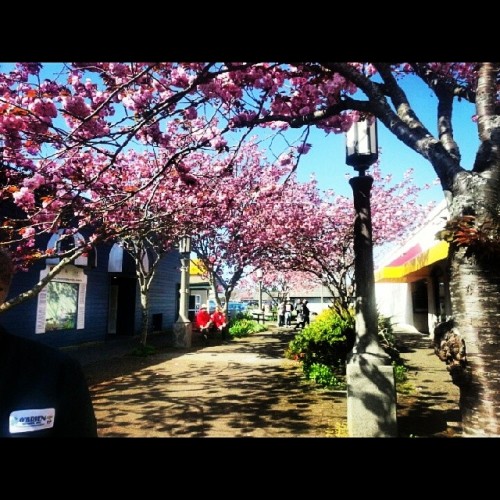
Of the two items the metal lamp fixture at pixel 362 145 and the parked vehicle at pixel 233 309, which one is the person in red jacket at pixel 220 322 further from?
the metal lamp fixture at pixel 362 145

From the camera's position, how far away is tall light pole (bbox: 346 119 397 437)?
16.0 ft

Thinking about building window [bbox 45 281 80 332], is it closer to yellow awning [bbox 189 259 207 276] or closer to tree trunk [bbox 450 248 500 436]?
yellow awning [bbox 189 259 207 276]

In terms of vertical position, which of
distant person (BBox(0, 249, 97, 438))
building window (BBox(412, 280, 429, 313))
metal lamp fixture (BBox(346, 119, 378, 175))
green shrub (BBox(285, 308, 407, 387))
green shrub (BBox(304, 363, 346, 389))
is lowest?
green shrub (BBox(304, 363, 346, 389))

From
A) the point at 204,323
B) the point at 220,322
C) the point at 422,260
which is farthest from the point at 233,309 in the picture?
the point at 422,260

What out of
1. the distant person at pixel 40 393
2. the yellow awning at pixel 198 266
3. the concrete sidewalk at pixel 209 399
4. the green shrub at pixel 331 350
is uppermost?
the yellow awning at pixel 198 266

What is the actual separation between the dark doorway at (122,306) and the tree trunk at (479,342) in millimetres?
17044

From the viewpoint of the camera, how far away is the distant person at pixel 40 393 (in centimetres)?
162

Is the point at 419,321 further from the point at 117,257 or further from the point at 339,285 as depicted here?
the point at 117,257

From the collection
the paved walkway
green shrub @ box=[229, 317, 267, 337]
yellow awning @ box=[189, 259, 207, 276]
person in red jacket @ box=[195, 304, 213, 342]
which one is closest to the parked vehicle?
yellow awning @ box=[189, 259, 207, 276]

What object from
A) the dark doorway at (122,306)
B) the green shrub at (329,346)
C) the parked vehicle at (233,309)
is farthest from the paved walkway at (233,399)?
the parked vehicle at (233,309)

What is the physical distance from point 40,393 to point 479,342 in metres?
3.76
